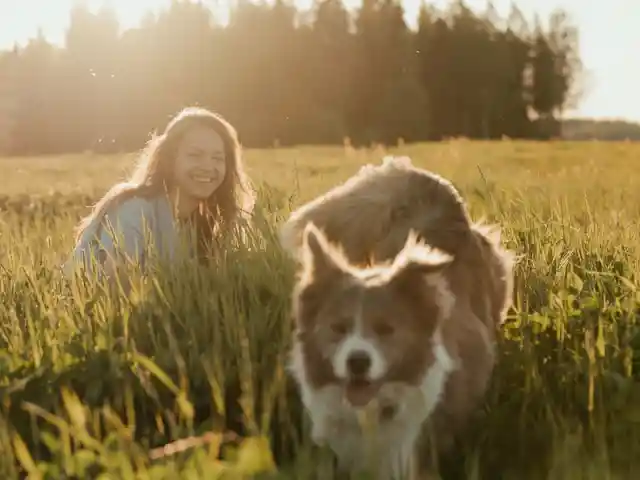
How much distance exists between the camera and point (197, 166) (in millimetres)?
6668

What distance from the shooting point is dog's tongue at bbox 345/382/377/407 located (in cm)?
357

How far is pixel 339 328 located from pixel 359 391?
0.30 meters

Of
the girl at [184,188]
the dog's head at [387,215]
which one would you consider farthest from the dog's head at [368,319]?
the girl at [184,188]

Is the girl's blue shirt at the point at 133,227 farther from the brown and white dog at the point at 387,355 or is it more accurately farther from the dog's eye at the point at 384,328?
the dog's eye at the point at 384,328

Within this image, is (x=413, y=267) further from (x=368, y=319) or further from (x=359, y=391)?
(x=359, y=391)

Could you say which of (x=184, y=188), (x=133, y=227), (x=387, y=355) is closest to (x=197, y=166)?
(x=184, y=188)

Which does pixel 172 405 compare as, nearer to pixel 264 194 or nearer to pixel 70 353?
pixel 70 353

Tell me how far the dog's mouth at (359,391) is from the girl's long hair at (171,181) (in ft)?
9.96

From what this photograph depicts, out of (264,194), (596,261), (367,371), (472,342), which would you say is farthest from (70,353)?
(264,194)

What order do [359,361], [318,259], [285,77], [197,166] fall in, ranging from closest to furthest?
1. [359,361]
2. [318,259]
3. [197,166]
4. [285,77]

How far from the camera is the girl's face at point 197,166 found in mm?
6668

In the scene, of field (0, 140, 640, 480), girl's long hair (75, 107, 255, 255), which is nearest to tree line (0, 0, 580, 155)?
girl's long hair (75, 107, 255, 255)

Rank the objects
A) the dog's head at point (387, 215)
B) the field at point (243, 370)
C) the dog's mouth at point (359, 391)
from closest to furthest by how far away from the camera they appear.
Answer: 1. the field at point (243, 370)
2. the dog's mouth at point (359, 391)
3. the dog's head at point (387, 215)

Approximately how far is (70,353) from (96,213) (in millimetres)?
2579
